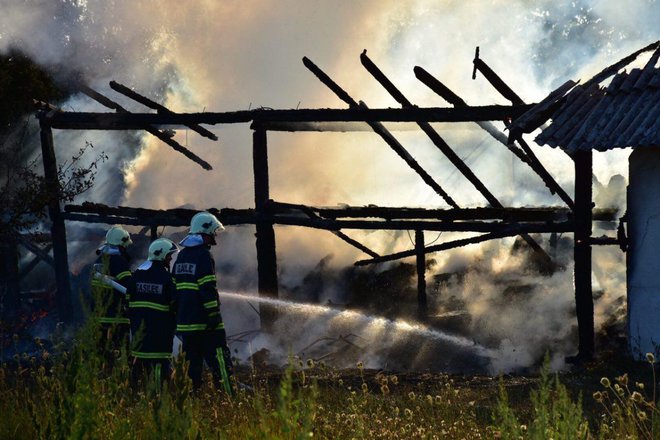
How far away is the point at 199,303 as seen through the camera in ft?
31.6

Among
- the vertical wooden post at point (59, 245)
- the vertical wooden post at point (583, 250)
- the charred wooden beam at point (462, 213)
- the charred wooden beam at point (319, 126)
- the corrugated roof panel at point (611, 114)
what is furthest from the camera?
the vertical wooden post at point (59, 245)

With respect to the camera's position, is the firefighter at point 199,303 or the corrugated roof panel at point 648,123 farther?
the corrugated roof panel at point 648,123

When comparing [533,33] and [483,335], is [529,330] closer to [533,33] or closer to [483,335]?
[483,335]

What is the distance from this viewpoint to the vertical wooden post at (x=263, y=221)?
1432 centimetres

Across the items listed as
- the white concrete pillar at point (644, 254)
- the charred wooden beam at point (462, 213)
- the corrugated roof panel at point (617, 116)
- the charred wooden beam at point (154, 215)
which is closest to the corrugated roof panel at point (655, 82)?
the corrugated roof panel at point (617, 116)

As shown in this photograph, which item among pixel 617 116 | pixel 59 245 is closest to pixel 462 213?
pixel 617 116

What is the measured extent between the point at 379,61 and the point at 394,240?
47.3 ft

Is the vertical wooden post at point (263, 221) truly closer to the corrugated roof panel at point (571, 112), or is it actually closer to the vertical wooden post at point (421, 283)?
the vertical wooden post at point (421, 283)

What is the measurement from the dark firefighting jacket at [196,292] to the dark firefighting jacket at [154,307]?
28cm

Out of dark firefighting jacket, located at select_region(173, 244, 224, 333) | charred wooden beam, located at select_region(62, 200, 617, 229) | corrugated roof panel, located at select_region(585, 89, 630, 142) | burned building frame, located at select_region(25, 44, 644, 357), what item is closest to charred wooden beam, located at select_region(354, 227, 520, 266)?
burned building frame, located at select_region(25, 44, 644, 357)

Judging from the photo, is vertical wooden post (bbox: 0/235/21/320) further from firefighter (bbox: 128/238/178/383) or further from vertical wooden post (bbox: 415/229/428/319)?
firefighter (bbox: 128/238/178/383)

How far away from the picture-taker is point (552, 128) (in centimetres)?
1127

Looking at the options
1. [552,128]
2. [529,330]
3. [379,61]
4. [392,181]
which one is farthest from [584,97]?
[379,61]

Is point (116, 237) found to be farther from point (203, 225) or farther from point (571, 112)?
point (571, 112)
